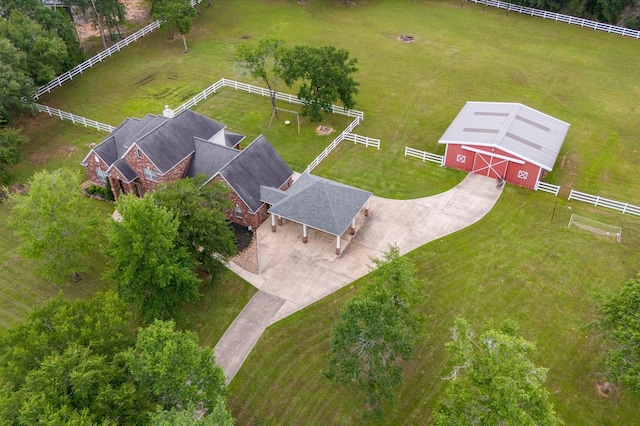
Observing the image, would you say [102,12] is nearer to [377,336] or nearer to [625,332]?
[377,336]

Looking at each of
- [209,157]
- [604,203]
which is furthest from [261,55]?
[604,203]

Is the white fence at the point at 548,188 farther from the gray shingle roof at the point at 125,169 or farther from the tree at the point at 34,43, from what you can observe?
the tree at the point at 34,43

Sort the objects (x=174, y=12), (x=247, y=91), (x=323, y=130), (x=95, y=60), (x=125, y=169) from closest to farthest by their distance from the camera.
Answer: (x=125, y=169)
(x=323, y=130)
(x=247, y=91)
(x=174, y=12)
(x=95, y=60)

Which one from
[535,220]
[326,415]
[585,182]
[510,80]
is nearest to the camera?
[326,415]

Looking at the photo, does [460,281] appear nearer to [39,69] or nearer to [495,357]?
[495,357]

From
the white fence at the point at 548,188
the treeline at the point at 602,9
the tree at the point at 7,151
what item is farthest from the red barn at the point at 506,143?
the tree at the point at 7,151

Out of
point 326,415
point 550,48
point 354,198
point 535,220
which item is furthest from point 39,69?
point 550,48
